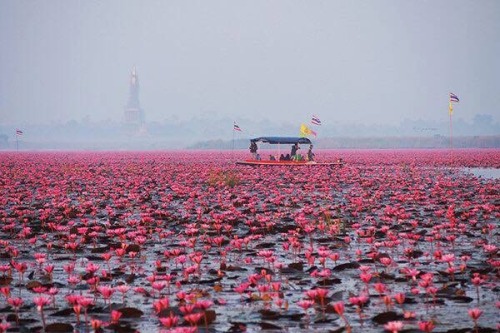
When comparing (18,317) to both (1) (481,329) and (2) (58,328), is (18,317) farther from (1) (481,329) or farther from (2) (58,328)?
(1) (481,329)

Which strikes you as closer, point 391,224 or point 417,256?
point 417,256

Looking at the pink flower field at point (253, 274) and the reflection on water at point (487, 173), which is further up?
the reflection on water at point (487, 173)

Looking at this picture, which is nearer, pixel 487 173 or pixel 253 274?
pixel 253 274

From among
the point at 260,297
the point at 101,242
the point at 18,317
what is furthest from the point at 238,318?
the point at 101,242

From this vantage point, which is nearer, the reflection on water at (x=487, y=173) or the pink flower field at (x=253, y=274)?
the pink flower field at (x=253, y=274)

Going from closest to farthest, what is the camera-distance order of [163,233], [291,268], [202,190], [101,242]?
[291,268] → [163,233] → [101,242] → [202,190]

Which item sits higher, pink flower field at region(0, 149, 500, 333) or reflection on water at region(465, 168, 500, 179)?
reflection on water at region(465, 168, 500, 179)

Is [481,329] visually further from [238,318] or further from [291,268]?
[291,268]

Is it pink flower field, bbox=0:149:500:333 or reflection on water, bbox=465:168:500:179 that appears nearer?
pink flower field, bbox=0:149:500:333

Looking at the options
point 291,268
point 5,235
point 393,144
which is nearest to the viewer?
point 291,268

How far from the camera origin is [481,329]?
6.13 meters

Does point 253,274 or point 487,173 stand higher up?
point 487,173

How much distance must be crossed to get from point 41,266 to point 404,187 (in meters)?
18.0

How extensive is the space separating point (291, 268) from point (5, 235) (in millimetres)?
7310
